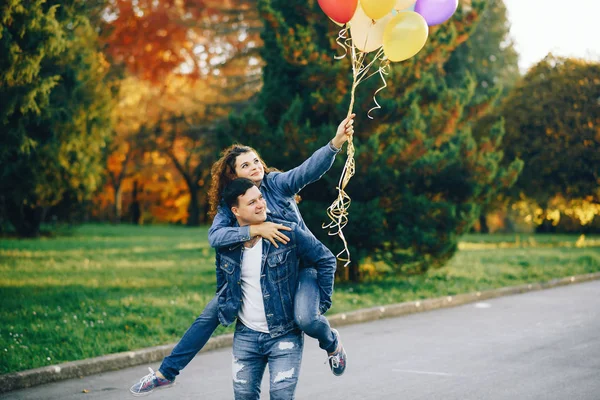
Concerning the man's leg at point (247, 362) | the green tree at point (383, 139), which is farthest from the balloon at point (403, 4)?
the green tree at point (383, 139)

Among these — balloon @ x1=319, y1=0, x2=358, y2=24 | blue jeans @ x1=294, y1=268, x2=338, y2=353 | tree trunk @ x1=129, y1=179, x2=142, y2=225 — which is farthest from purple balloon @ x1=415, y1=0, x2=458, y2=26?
tree trunk @ x1=129, y1=179, x2=142, y2=225

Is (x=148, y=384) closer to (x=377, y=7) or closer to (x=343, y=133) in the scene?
(x=343, y=133)

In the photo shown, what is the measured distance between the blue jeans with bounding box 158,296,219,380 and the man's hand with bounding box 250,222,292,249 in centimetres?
61

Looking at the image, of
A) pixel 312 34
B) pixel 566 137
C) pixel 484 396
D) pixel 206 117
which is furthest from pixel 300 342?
pixel 206 117

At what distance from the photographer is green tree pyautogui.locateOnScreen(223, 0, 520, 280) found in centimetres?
1320

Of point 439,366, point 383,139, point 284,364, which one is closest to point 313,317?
point 284,364

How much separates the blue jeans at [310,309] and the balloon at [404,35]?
7.63 ft

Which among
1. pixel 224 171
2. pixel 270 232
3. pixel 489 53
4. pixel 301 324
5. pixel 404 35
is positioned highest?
pixel 489 53

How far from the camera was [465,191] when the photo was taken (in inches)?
→ 559

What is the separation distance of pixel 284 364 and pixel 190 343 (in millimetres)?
689

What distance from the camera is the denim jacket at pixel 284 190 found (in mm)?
4637

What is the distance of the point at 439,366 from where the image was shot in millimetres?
7883

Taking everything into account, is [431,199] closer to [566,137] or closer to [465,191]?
[465,191]

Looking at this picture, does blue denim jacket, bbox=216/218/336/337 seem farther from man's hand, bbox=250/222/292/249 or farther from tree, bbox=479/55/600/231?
tree, bbox=479/55/600/231
